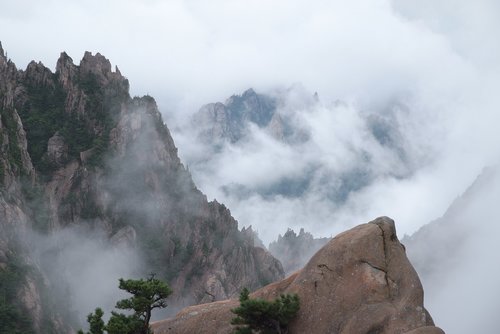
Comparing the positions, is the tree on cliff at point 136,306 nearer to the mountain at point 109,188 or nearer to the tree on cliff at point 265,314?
the tree on cliff at point 265,314

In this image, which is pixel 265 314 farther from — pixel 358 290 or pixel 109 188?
pixel 109 188

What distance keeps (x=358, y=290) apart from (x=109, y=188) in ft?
454

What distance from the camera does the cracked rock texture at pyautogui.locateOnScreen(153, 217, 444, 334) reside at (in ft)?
102

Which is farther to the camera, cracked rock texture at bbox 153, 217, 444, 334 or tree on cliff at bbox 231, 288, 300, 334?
tree on cliff at bbox 231, 288, 300, 334

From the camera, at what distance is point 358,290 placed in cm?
3322

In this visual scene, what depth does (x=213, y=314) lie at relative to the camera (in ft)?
125

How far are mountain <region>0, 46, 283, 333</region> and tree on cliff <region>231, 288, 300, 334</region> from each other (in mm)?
105115

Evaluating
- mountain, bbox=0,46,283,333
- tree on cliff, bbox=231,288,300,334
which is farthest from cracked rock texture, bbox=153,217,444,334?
mountain, bbox=0,46,283,333

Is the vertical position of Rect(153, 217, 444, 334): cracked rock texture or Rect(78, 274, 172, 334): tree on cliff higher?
Rect(78, 274, 172, 334): tree on cliff

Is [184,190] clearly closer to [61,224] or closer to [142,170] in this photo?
[142,170]

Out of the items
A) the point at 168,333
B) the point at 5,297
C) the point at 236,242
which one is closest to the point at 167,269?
the point at 236,242

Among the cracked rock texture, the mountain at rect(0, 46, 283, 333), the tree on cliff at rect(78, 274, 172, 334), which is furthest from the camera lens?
the mountain at rect(0, 46, 283, 333)

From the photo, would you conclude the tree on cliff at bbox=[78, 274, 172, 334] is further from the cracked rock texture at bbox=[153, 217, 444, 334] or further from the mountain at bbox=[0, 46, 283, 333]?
the mountain at bbox=[0, 46, 283, 333]

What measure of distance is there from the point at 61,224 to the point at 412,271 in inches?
5100
